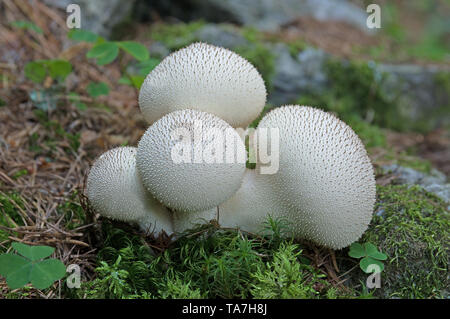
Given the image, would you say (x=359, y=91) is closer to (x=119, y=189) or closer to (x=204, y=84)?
(x=204, y=84)

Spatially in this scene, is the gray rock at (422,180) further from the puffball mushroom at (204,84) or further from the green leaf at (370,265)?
the puffball mushroom at (204,84)

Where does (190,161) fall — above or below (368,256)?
above

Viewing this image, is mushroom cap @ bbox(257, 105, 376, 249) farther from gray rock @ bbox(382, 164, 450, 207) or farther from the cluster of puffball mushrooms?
gray rock @ bbox(382, 164, 450, 207)

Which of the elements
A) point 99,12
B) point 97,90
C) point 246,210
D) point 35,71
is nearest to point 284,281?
point 246,210

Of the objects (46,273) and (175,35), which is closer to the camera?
(46,273)

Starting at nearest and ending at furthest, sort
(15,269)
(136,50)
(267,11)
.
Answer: (15,269), (136,50), (267,11)

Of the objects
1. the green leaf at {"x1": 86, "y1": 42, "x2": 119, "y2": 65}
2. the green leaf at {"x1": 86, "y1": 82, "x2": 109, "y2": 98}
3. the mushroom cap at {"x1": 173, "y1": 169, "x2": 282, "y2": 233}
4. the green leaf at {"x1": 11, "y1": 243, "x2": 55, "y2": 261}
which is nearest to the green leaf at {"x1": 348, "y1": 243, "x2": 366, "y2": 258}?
the mushroom cap at {"x1": 173, "y1": 169, "x2": 282, "y2": 233}
